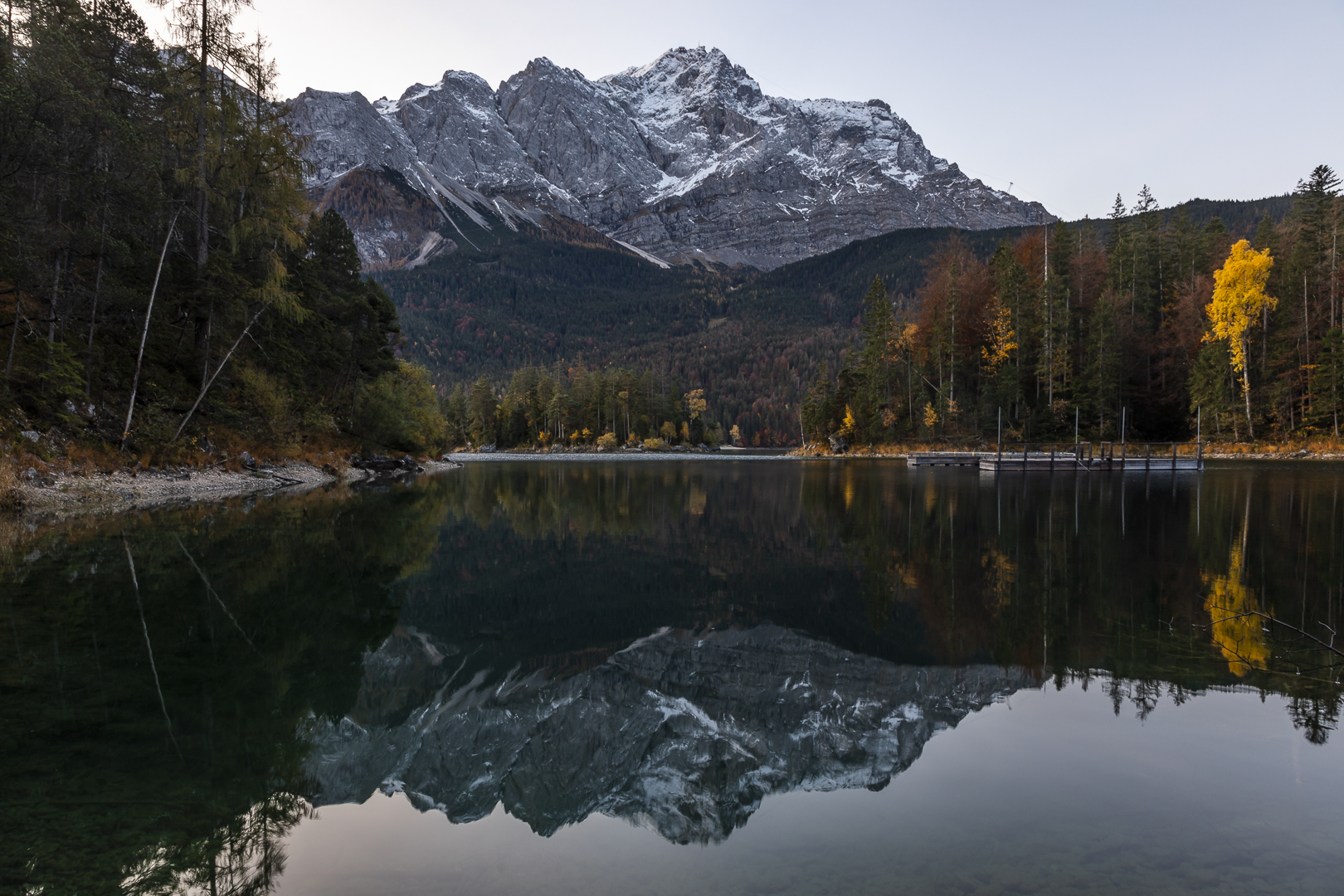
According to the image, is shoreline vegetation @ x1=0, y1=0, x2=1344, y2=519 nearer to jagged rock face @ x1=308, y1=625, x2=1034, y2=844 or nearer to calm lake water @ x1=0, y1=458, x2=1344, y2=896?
calm lake water @ x1=0, y1=458, x2=1344, y2=896

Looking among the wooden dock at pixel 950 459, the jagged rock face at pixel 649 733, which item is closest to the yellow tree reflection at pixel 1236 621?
the jagged rock face at pixel 649 733

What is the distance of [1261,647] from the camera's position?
7.71 meters

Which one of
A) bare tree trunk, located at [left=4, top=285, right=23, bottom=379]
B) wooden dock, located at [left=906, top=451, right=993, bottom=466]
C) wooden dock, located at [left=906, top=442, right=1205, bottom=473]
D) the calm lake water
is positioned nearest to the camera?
the calm lake water

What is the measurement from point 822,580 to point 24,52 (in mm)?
25470

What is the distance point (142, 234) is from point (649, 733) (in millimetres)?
28549

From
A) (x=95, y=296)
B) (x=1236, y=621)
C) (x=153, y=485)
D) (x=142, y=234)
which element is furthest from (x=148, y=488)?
(x=1236, y=621)

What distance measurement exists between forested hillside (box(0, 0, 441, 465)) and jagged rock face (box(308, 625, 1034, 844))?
20197mm

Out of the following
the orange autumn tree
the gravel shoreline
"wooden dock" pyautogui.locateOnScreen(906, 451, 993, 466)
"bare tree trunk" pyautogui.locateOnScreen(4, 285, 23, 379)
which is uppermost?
the orange autumn tree

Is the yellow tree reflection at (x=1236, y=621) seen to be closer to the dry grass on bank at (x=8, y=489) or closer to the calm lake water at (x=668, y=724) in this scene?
the calm lake water at (x=668, y=724)

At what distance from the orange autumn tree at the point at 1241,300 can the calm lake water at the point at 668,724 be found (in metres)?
52.1

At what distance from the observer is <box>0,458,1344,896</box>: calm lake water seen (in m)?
3.96

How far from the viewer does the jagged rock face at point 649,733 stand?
16.4ft

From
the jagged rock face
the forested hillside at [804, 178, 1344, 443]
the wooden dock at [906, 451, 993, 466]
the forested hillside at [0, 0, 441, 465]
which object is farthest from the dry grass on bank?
the forested hillside at [804, 178, 1344, 443]

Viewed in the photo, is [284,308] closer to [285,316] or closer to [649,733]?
[285,316]
